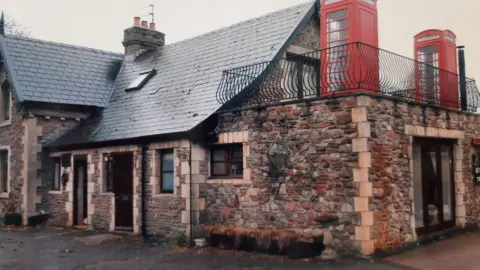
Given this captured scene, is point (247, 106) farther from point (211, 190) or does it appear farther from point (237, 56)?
point (237, 56)

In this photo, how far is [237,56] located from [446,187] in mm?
6382

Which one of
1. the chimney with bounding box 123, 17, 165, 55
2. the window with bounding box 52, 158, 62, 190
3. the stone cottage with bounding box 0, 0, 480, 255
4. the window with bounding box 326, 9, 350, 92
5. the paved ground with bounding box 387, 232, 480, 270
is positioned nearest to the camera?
the paved ground with bounding box 387, 232, 480, 270

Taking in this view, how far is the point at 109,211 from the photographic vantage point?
47.1 ft

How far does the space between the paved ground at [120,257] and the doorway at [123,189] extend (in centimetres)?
70

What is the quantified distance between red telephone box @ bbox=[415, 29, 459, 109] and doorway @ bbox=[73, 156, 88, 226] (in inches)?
399

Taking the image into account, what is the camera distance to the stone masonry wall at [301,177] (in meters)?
9.52

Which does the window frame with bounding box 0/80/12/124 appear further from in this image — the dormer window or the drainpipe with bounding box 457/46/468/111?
the drainpipe with bounding box 457/46/468/111

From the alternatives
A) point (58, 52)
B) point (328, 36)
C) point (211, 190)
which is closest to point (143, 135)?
point (211, 190)

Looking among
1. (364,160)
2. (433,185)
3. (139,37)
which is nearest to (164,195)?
(364,160)

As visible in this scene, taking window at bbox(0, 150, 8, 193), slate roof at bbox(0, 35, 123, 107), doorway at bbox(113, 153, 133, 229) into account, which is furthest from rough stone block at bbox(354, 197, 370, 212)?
window at bbox(0, 150, 8, 193)

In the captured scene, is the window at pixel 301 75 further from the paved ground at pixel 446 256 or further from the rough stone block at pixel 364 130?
the paved ground at pixel 446 256

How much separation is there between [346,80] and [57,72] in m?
11.8

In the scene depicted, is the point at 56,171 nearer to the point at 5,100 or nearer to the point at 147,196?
the point at 5,100

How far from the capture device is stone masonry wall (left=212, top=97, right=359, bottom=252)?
31.2 ft
